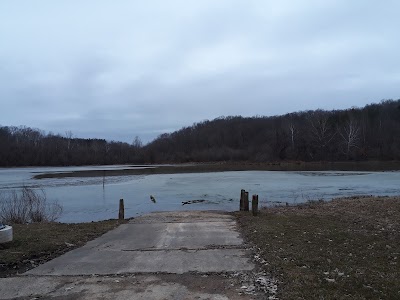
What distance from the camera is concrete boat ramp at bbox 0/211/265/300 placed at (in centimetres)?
546

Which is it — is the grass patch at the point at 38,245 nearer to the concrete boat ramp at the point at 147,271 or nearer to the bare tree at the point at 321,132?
the concrete boat ramp at the point at 147,271

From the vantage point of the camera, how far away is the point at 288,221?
40.2ft

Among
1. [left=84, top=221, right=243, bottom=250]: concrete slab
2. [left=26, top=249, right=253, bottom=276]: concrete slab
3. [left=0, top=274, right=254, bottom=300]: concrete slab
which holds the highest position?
[left=0, top=274, right=254, bottom=300]: concrete slab

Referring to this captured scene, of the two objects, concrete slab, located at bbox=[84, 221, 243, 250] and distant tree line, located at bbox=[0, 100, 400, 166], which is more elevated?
distant tree line, located at bbox=[0, 100, 400, 166]

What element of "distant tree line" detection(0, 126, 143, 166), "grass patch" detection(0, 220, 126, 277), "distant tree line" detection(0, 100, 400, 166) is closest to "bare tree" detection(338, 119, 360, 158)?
"distant tree line" detection(0, 100, 400, 166)

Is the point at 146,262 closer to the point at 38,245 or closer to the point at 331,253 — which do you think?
the point at 38,245

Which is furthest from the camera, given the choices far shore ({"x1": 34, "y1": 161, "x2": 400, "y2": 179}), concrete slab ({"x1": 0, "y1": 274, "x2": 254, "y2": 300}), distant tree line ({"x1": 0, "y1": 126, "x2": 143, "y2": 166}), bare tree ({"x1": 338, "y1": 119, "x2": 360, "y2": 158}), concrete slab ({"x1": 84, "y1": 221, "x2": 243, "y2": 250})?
distant tree line ({"x1": 0, "y1": 126, "x2": 143, "y2": 166})

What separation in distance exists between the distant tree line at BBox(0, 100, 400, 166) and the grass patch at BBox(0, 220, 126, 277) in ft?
281

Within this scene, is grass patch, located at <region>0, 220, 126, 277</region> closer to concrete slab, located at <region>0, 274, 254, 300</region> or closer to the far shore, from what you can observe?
concrete slab, located at <region>0, 274, 254, 300</region>

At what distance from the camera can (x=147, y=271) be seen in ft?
21.4

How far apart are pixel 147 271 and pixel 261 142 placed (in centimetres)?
11598

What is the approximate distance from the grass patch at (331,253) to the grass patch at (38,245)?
4053 mm

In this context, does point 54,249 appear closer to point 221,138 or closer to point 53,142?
point 221,138

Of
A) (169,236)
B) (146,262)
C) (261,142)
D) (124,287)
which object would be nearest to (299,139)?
(261,142)
